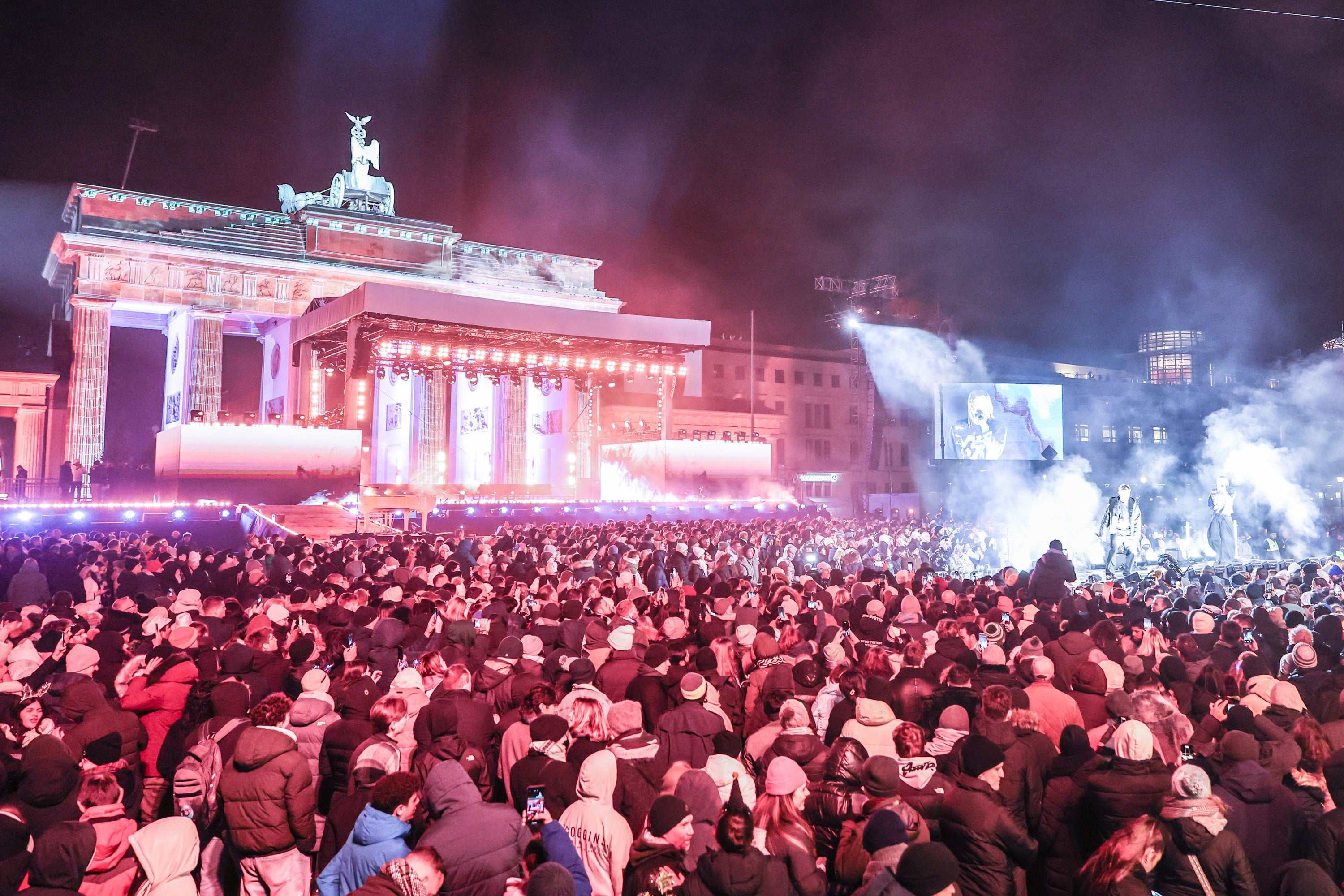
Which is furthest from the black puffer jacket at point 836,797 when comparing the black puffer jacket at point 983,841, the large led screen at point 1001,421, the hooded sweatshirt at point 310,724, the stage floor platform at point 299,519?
the large led screen at point 1001,421

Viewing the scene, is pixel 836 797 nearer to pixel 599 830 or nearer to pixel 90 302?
pixel 599 830

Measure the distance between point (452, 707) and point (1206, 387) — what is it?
5450 centimetres

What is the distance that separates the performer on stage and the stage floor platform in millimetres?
23284

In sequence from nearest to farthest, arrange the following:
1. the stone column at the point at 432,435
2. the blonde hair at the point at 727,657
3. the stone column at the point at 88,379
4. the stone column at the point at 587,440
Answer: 1. the blonde hair at the point at 727,657
2. the stone column at the point at 88,379
3. the stone column at the point at 432,435
4. the stone column at the point at 587,440

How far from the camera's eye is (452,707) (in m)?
5.40

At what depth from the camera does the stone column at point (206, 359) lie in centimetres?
3847

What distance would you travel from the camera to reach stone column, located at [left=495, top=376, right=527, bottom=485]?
43.4 m

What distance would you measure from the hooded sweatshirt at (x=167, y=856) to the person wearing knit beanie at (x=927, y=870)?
3.10m

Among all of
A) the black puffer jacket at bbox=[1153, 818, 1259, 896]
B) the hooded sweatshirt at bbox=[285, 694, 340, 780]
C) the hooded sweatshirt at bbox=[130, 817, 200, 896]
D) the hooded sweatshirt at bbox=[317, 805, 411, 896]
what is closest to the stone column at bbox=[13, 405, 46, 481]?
the hooded sweatshirt at bbox=[285, 694, 340, 780]

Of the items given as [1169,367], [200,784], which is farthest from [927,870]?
[1169,367]

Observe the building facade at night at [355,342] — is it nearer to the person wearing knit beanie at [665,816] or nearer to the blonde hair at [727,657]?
the blonde hair at [727,657]

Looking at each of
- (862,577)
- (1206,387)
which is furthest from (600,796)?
(1206,387)

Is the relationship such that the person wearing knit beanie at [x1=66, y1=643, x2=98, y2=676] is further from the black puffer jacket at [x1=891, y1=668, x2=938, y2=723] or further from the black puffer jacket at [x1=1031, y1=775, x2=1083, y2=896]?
the black puffer jacket at [x1=1031, y1=775, x2=1083, y2=896]

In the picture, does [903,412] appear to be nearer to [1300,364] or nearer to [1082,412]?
[1082,412]
